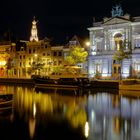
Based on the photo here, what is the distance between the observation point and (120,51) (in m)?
64.4

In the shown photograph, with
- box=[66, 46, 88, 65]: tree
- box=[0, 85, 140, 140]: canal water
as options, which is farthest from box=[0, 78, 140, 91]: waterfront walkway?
box=[0, 85, 140, 140]: canal water

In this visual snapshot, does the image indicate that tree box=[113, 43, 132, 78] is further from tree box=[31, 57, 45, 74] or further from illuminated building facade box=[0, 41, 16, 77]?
illuminated building facade box=[0, 41, 16, 77]

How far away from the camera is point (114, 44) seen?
71.6 meters

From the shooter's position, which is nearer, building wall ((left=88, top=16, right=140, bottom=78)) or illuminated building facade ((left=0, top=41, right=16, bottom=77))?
building wall ((left=88, top=16, right=140, bottom=78))

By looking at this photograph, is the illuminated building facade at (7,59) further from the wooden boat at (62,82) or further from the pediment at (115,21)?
the pediment at (115,21)

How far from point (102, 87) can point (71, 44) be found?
28.0 metres

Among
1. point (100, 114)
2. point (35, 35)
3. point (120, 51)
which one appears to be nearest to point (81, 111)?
point (100, 114)

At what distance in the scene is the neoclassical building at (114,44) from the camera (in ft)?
222

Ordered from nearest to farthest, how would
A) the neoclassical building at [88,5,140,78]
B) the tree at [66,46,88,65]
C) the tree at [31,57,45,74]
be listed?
the neoclassical building at [88,5,140,78] → the tree at [66,46,88,65] → the tree at [31,57,45,74]

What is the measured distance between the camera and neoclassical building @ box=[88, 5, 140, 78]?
6769cm

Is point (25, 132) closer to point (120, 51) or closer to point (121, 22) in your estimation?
point (120, 51)

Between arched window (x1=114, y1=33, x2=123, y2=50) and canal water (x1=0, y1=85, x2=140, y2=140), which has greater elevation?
arched window (x1=114, y1=33, x2=123, y2=50)

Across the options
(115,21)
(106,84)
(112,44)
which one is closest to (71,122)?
(106,84)

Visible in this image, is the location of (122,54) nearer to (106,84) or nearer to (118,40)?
(118,40)
